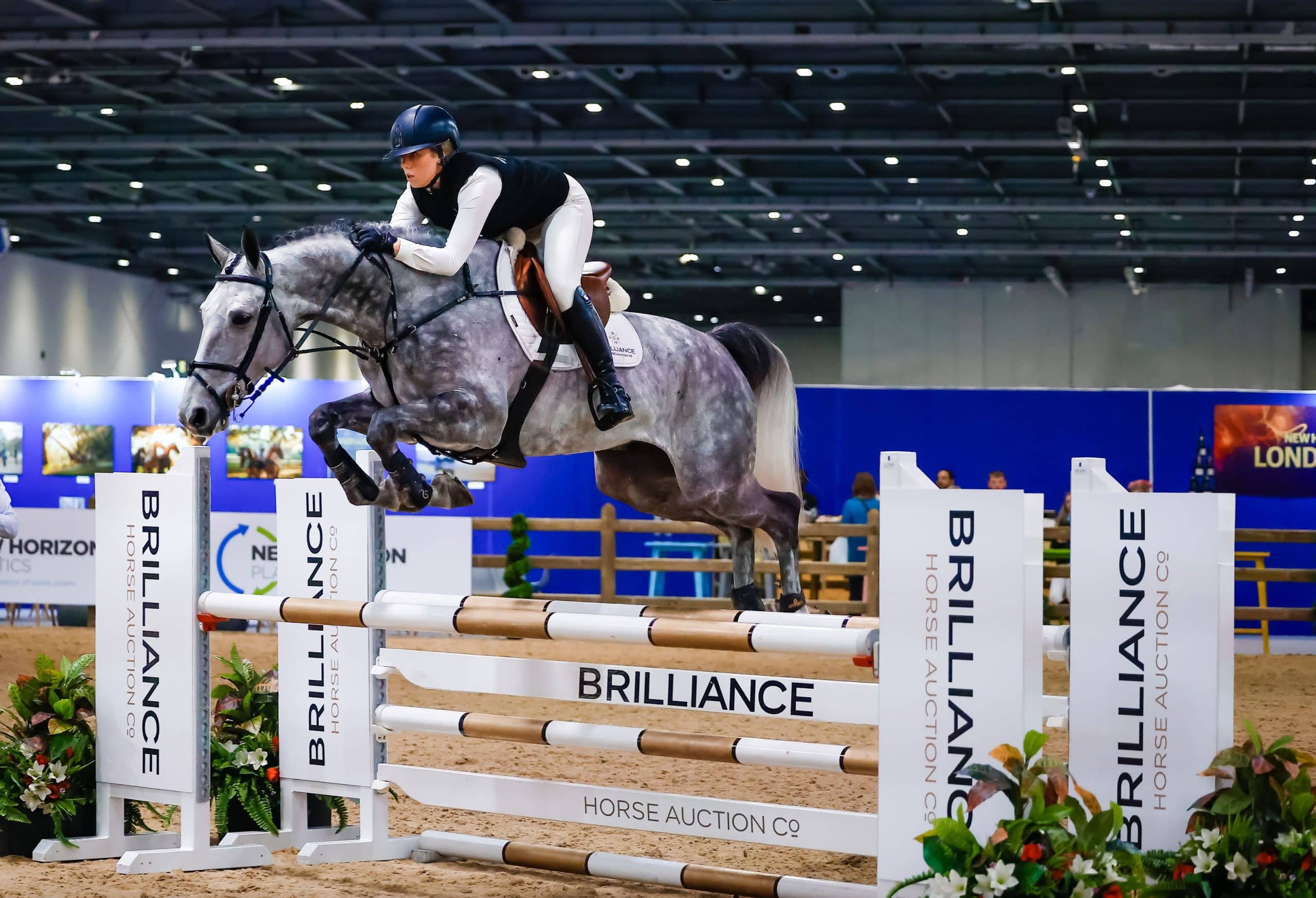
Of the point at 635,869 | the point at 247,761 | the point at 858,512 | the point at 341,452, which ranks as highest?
the point at 341,452

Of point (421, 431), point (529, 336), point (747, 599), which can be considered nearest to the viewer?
point (421, 431)

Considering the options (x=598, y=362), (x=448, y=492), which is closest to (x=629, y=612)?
(x=448, y=492)

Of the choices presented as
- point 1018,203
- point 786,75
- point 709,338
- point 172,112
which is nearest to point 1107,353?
point 1018,203

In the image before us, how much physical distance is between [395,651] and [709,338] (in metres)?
1.35

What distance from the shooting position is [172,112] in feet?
41.0

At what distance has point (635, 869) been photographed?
140 inches

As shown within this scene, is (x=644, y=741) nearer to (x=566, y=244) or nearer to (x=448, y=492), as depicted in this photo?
(x=448, y=492)

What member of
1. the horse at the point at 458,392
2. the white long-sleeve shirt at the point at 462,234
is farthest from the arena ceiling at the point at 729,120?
the white long-sleeve shirt at the point at 462,234

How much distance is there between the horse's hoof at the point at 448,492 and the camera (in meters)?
3.53

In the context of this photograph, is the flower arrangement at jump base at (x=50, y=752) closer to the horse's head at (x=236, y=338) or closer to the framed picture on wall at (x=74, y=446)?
the horse's head at (x=236, y=338)

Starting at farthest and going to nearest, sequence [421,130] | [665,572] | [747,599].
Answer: [665,572]
[747,599]
[421,130]

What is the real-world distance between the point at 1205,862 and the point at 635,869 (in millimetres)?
1495

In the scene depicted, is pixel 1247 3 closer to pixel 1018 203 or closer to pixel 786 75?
pixel 786 75

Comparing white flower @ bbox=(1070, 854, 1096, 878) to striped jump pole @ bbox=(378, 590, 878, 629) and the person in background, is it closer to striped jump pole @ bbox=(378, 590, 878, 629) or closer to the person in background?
striped jump pole @ bbox=(378, 590, 878, 629)
